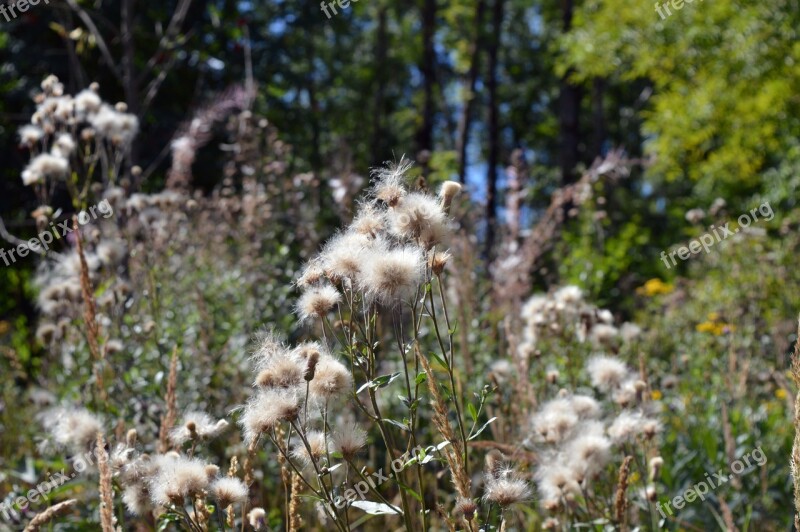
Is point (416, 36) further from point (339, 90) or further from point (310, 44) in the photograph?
point (339, 90)

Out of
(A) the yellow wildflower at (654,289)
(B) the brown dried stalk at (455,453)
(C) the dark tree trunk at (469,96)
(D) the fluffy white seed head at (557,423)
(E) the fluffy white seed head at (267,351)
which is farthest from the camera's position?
(C) the dark tree trunk at (469,96)

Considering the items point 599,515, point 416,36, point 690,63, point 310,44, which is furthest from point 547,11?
point 599,515

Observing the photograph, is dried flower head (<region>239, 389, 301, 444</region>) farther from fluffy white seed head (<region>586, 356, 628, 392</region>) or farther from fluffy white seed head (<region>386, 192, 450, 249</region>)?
fluffy white seed head (<region>586, 356, 628, 392</region>)

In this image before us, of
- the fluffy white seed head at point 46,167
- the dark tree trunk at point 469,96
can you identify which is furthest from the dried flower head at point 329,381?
the dark tree trunk at point 469,96

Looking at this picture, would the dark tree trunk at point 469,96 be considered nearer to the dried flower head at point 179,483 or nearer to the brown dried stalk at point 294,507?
the brown dried stalk at point 294,507

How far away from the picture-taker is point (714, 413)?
4.60 meters

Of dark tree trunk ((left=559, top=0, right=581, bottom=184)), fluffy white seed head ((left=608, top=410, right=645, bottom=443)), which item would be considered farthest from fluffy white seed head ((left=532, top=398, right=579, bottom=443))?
dark tree trunk ((left=559, top=0, right=581, bottom=184))

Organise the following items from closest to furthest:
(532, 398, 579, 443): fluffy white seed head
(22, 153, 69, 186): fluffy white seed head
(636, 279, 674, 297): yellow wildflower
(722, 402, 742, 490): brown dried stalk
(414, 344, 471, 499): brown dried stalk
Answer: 1. (414, 344, 471, 499): brown dried stalk
2. (532, 398, 579, 443): fluffy white seed head
3. (722, 402, 742, 490): brown dried stalk
4. (22, 153, 69, 186): fluffy white seed head
5. (636, 279, 674, 297): yellow wildflower

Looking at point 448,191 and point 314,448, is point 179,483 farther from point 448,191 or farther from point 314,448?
point 448,191

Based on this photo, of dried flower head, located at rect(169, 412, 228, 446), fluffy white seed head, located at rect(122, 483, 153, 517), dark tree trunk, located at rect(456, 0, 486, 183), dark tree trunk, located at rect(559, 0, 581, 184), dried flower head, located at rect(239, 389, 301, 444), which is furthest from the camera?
dark tree trunk, located at rect(559, 0, 581, 184)

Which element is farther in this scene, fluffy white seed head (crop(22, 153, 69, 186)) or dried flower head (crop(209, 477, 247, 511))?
fluffy white seed head (crop(22, 153, 69, 186))

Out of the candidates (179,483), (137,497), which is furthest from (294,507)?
(137,497)

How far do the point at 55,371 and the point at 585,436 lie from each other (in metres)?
3.79

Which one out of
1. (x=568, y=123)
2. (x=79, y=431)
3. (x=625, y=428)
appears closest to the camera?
(x=79, y=431)
